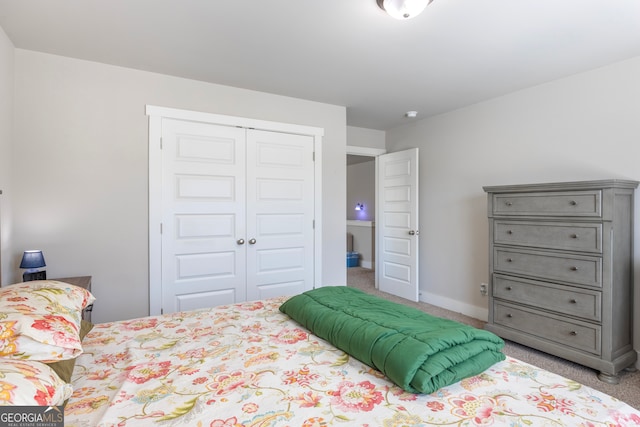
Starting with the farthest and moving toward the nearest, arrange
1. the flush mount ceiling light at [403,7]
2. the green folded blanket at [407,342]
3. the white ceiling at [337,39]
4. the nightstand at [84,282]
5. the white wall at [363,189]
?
the white wall at [363,189] → the nightstand at [84,282] → the white ceiling at [337,39] → the flush mount ceiling light at [403,7] → the green folded blanket at [407,342]

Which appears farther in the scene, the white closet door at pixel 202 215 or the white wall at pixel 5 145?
the white closet door at pixel 202 215

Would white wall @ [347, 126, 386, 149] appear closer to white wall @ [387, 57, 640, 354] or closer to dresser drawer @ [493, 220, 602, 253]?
white wall @ [387, 57, 640, 354]

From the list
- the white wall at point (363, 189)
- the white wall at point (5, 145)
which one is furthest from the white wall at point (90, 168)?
the white wall at point (363, 189)

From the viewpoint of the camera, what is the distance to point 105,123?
9.09 ft

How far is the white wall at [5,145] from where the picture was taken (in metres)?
2.27

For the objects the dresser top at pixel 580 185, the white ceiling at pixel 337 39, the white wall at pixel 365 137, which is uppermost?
the white ceiling at pixel 337 39

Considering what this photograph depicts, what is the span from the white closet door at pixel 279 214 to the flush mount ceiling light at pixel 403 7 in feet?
6.14

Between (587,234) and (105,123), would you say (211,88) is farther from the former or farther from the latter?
(587,234)

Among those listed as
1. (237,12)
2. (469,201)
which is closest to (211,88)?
(237,12)

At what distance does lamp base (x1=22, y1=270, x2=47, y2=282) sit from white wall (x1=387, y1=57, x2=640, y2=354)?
13.2ft

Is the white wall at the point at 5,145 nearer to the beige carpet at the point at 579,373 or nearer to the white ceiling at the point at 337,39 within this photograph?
the white ceiling at the point at 337,39

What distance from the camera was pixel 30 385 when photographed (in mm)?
850

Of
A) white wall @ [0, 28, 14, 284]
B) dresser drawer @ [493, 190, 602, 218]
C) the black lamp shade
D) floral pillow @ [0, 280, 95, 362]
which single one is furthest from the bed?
dresser drawer @ [493, 190, 602, 218]

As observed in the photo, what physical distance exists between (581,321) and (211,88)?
3.75 m
